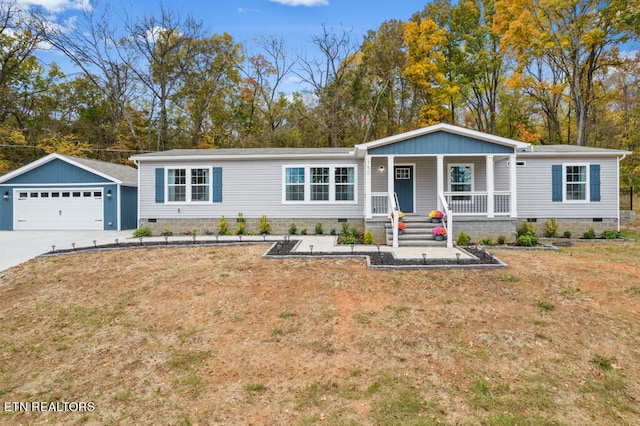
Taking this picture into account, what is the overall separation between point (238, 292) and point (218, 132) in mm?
21095

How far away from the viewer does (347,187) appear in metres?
12.3

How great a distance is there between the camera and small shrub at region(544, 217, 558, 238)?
11523 millimetres

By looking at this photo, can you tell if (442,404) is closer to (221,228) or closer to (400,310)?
(400,310)

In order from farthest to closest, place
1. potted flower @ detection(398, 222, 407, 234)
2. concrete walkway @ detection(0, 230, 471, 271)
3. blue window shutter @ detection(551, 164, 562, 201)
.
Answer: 1. blue window shutter @ detection(551, 164, 562, 201)
2. potted flower @ detection(398, 222, 407, 234)
3. concrete walkway @ detection(0, 230, 471, 271)

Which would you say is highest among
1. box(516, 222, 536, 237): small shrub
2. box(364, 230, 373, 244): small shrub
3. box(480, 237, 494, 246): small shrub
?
box(516, 222, 536, 237): small shrub

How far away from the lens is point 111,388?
11.3 feet

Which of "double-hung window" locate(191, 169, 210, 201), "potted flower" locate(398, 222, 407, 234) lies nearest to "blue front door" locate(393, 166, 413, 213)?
"potted flower" locate(398, 222, 407, 234)

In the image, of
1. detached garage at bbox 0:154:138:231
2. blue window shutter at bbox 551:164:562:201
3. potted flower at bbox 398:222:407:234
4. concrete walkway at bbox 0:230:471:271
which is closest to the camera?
concrete walkway at bbox 0:230:471:271

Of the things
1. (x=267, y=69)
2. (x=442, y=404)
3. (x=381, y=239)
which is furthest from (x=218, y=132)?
(x=442, y=404)

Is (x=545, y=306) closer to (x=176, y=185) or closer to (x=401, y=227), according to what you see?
(x=401, y=227)

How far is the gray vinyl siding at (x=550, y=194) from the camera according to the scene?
11883mm

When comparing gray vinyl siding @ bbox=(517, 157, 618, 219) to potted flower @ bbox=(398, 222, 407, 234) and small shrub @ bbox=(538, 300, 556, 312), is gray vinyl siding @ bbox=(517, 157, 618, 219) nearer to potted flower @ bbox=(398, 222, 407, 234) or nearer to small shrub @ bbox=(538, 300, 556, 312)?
potted flower @ bbox=(398, 222, 407, 234)

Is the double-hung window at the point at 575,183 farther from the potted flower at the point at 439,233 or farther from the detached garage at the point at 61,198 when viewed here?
the detached garage at the point at 61,198

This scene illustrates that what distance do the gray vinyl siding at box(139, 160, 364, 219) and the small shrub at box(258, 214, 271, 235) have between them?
25 centimetres
